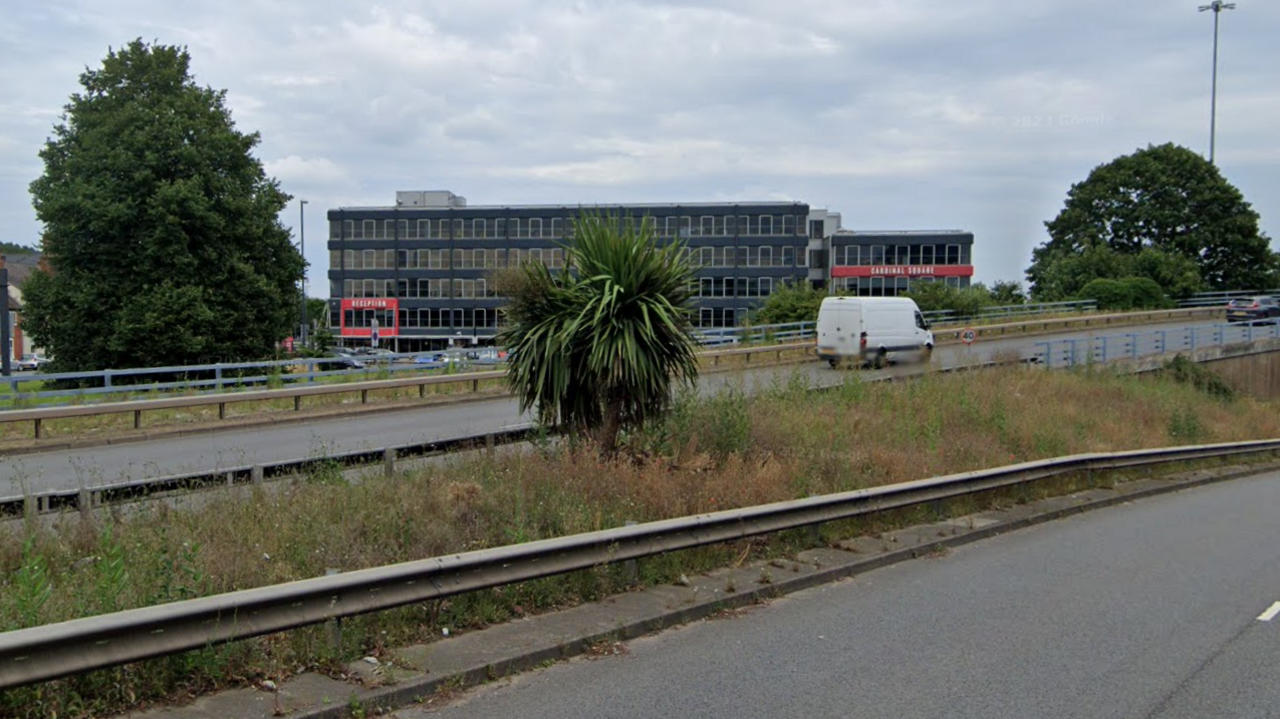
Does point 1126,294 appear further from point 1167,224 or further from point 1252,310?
point 1167,224

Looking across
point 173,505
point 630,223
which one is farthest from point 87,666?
point 630,223

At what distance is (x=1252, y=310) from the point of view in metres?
58.6

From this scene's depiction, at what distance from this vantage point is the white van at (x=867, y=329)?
111 feet

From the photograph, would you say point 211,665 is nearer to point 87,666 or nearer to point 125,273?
point 87,666

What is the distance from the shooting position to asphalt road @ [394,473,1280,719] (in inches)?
228

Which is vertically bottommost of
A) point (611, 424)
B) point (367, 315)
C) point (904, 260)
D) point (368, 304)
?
point (611, 424)

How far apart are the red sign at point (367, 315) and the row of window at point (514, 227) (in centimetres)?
617

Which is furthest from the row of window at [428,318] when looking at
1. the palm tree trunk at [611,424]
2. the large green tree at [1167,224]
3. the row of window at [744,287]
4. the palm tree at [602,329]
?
the palm tree trunk at [611,424]

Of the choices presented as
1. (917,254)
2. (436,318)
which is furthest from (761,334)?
(436,318)

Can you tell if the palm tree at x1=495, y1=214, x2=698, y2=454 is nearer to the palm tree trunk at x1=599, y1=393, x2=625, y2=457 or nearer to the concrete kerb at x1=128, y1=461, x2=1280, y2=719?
the palm tree trunk at x1=599, y1=393, x2=625, y2=457

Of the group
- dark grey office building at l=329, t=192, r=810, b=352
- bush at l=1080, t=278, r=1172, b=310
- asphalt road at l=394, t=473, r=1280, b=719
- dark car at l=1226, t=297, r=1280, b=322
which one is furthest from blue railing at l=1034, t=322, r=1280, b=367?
dark grey office building at l=329, t=192, r=810, b=352

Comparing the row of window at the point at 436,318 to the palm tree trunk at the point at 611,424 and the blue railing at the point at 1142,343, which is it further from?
the palm tree trunk at the point at 611,424

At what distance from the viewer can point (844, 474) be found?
12555mm

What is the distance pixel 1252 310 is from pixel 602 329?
5878 centimetres
